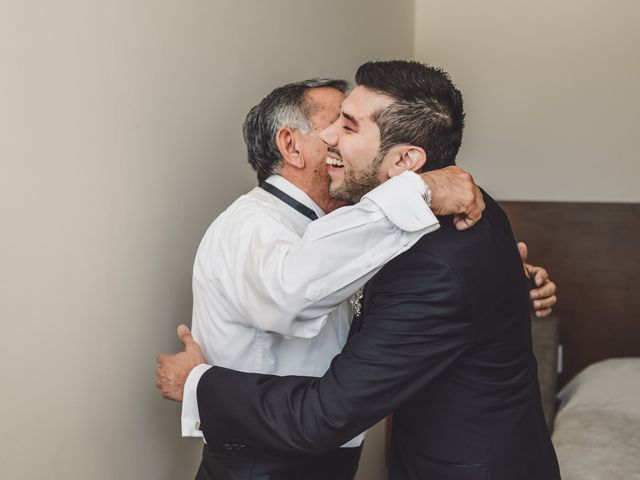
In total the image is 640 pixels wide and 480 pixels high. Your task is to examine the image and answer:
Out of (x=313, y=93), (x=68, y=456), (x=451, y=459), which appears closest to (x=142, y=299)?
(x=68, y=456)

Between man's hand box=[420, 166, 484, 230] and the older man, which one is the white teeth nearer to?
the older man

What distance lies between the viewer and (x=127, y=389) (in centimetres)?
153

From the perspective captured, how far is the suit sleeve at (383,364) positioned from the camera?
113 cm

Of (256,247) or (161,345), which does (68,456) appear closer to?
(161,345)

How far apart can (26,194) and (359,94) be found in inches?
24.9

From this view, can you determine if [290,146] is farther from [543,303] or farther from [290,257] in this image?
[543,303]

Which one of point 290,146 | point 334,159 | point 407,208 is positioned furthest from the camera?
point 290,146

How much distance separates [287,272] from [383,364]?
22cm

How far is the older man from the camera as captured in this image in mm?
1104

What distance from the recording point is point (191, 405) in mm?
1301

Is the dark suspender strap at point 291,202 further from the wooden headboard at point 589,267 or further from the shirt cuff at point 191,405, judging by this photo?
the wooden headboard at point 589,267

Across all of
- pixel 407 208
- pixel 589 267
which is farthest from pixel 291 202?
pixel 589 267

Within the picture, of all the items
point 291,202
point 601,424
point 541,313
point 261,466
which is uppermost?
point 291,202

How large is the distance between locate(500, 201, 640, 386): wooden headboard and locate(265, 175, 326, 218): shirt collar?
1.95m
